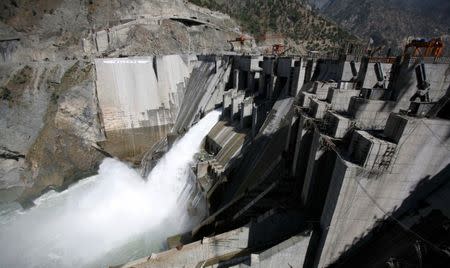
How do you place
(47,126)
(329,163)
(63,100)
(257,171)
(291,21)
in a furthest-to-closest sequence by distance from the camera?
(291,21) → (63,100) → (47,126) → (257,171) → (329,163)

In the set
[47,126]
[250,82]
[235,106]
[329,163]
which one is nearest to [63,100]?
[47,126]

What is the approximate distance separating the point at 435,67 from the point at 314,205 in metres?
7.70

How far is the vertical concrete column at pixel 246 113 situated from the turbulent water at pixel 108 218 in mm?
4471

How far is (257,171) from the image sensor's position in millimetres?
14016

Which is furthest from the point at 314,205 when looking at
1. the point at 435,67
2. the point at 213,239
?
the point at 435,67

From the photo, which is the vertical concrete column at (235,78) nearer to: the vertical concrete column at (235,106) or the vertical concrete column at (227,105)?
the vertical concrete column at (227,105)

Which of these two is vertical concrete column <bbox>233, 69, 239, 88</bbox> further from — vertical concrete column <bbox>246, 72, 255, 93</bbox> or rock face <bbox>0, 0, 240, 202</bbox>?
rock face <bbox>0, 0, 240, 202</bbox>

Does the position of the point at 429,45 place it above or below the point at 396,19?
below

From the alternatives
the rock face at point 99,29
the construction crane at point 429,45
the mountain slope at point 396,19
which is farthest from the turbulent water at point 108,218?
the mountain slope at point 396,19

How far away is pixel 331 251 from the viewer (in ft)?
26.6

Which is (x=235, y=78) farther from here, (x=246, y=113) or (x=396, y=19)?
(x=396, y=19)

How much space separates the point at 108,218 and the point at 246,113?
43.9 ft

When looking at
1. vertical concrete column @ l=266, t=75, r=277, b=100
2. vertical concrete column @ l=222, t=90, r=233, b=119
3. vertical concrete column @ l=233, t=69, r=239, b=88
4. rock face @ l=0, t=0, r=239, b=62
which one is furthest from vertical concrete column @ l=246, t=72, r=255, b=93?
rock face @ l=0, t=0, r=239, b=62

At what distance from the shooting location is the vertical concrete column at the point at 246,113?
1912 centimetres
